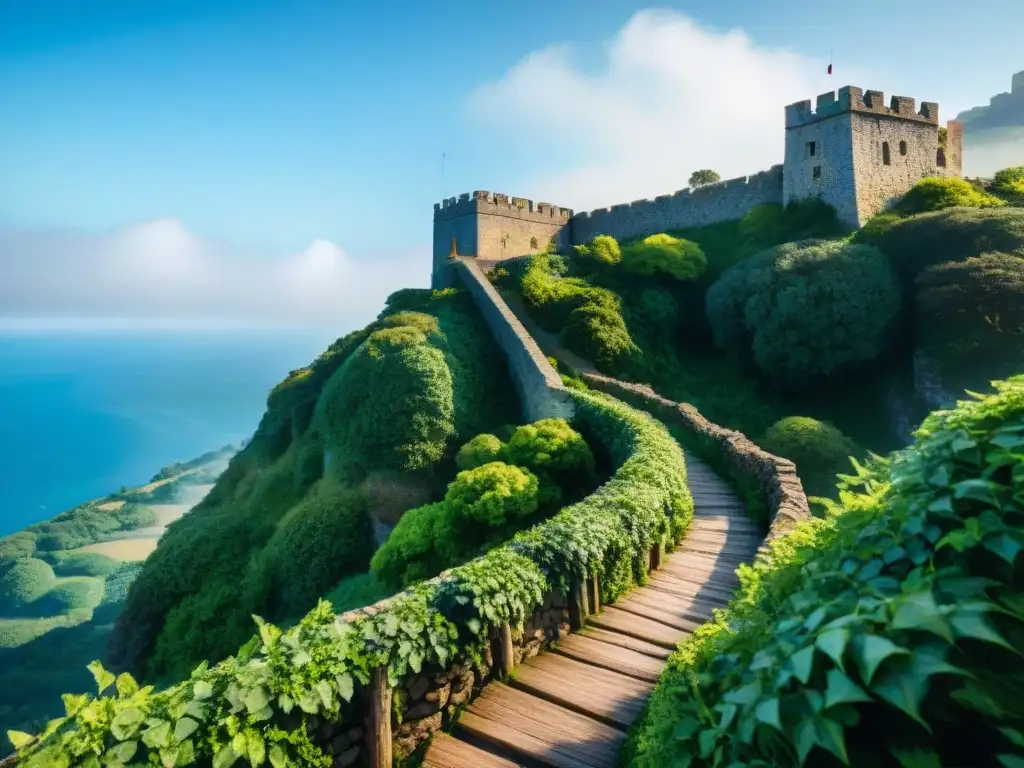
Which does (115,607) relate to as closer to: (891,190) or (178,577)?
(178,577)

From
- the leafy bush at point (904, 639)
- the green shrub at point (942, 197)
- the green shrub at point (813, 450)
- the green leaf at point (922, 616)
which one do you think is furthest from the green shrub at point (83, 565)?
the green leaf at point (922, 616)


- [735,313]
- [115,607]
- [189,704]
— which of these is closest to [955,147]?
[735,313]

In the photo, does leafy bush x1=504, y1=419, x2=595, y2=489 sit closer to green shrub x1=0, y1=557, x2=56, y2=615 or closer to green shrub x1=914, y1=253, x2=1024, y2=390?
green shrub x1=914, y1=253, x2=1024, y2=390

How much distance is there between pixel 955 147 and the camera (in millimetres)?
30203

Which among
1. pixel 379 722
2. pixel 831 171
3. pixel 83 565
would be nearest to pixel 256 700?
pixel 379 722

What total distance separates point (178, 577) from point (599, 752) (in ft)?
65.9

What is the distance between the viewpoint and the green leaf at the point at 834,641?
2.00m

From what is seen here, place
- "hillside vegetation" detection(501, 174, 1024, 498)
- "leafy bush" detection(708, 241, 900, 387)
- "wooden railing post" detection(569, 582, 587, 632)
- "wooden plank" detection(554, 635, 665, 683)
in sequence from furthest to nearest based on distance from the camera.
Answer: "leafy bush" detection(708, 241, 900, 387), "hillside vegetation" detection(501, 174, 1024, 498), "wooden railing post" detection(569, 582, 587, 632), "wooden plank" detection(554, 635, 665, 683)

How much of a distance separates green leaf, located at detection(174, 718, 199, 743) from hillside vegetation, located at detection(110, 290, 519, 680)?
14.9 metres

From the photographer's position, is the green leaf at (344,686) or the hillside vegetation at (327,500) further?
the hillside vegetation at (327,500)

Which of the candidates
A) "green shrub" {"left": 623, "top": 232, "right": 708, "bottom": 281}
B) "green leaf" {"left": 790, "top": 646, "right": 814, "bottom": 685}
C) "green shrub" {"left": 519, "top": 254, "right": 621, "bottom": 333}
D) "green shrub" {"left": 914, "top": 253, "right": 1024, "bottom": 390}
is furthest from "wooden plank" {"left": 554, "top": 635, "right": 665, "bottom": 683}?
"green shrub" {"left": 623, "top": 232, "right": 708, "bottom": 281}

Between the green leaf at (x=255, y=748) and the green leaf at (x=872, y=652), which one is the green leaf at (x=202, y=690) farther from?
the green leaf at (x=872, y=652)

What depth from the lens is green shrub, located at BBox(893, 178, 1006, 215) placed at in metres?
25.1

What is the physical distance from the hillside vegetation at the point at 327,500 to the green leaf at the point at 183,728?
1495 cm
